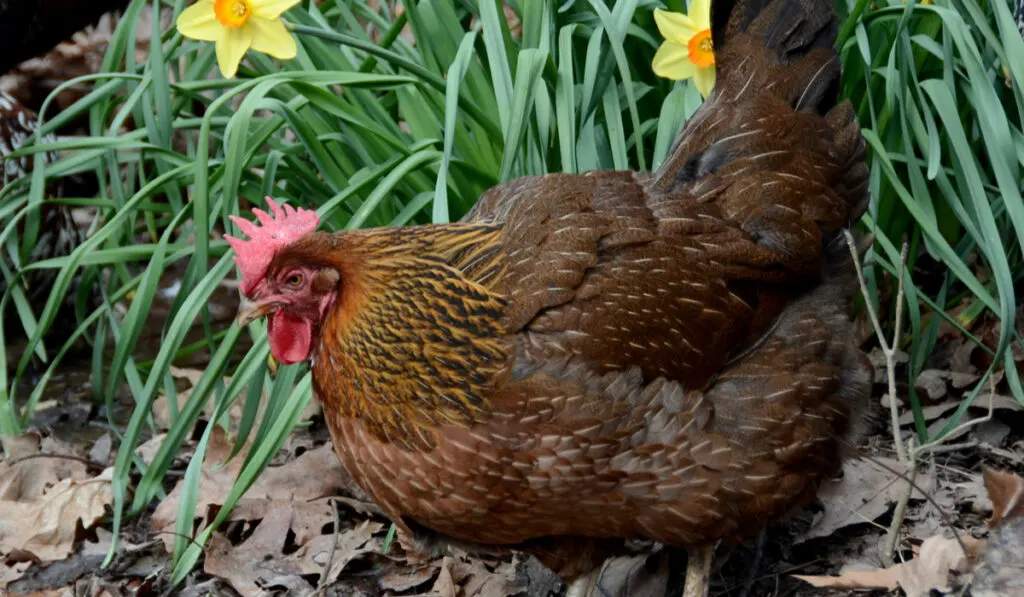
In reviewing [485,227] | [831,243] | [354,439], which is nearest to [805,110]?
[831,243]

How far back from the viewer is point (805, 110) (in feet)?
9.86

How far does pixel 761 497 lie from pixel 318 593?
1135mm

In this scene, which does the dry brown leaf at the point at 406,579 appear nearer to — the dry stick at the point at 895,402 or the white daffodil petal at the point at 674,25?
the dry stick at the point at 895,402

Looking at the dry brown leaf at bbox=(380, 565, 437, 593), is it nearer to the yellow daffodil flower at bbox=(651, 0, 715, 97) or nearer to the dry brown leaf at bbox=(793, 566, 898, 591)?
the dry brown leaf at bbox=(793, 566, 898, 591)

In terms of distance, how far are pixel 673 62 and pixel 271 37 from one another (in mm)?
1068

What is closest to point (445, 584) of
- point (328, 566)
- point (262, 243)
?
point (328, 566)

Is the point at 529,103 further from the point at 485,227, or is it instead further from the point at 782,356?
the point at 782,356

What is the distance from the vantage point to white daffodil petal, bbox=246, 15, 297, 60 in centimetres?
320

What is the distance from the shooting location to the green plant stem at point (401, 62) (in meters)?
3.25

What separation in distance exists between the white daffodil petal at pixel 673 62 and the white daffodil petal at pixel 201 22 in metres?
1.16

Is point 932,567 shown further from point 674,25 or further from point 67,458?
point 67,458

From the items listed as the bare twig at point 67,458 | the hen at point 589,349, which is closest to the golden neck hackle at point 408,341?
the hen at point 589,349

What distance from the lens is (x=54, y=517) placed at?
3.47 meters

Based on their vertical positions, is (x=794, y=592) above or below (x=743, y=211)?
below
